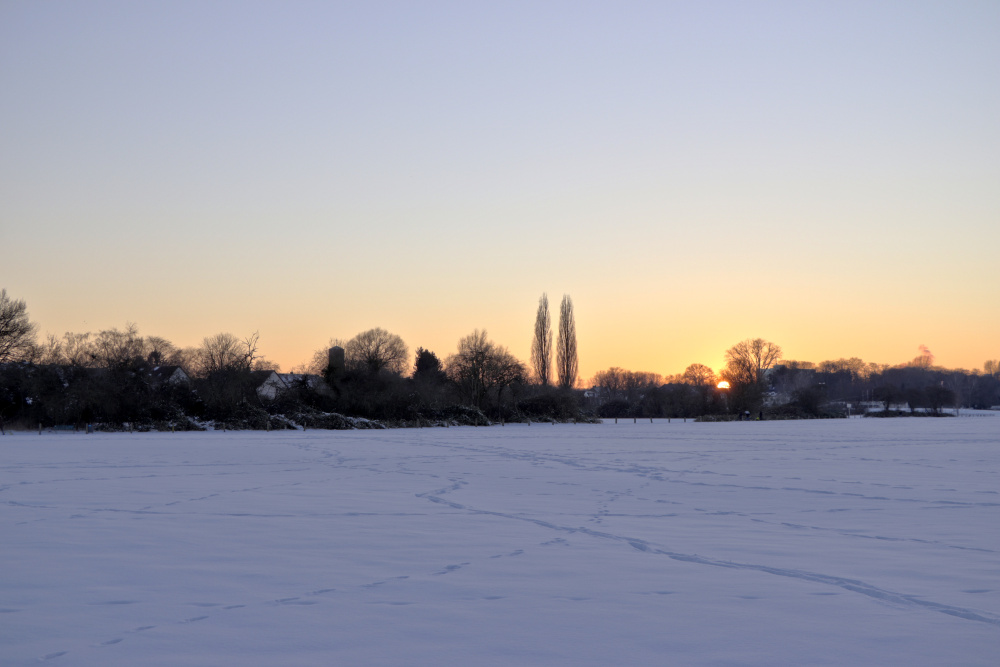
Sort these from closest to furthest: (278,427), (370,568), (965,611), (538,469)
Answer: (965,611) < (370,568) < (538,469) < (278,427)

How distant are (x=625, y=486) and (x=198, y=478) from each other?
7.65 m

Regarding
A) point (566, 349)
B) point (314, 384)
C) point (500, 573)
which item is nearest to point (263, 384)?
point (314, 384)

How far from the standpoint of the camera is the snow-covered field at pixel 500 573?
4184mm

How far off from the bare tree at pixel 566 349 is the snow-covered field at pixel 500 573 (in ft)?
177

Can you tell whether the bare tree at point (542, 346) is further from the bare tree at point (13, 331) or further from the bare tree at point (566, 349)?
the bare tree at point (13, 331)

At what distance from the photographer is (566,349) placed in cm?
6850

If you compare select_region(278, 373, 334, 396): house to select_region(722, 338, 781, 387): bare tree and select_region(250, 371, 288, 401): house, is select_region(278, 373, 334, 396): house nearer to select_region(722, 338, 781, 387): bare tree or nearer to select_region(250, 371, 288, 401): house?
select_region(250, 371, 288, 401): house

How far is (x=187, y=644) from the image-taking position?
165 inches

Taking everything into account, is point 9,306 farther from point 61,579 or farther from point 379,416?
point 61,579

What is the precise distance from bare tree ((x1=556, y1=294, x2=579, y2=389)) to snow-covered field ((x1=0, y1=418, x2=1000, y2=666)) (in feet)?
177

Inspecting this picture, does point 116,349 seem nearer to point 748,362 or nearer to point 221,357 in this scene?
point 221,357

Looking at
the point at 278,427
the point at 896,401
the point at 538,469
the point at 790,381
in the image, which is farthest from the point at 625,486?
the point at 790,381

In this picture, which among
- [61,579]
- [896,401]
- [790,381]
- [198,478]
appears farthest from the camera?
[790,381]

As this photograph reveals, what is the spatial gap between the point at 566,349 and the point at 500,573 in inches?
2467
